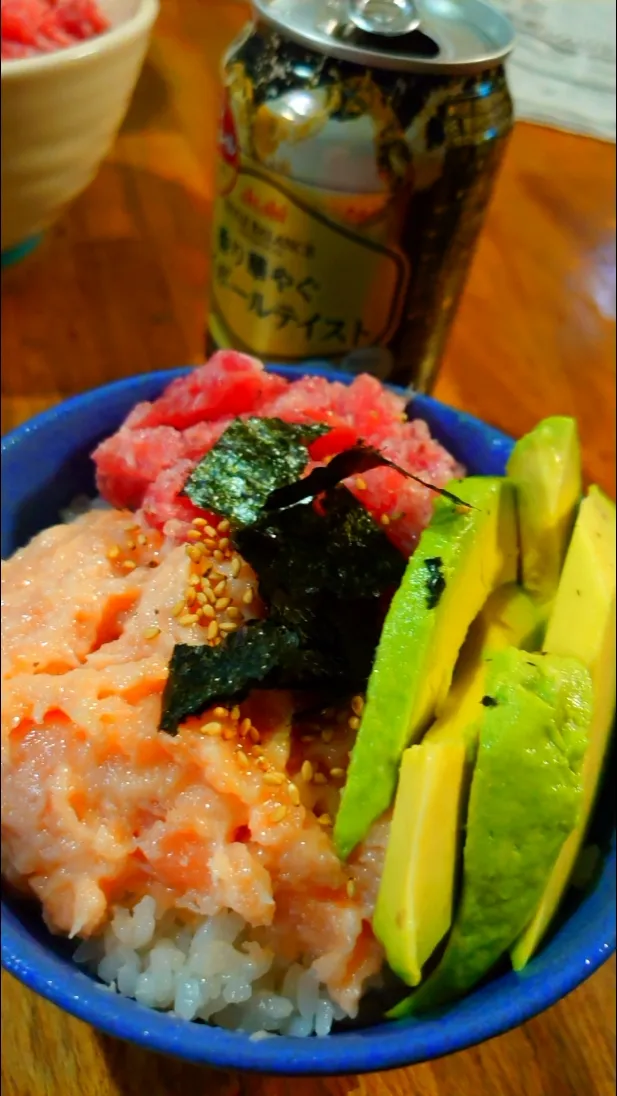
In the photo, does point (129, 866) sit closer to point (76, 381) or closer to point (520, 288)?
point (76, 381)

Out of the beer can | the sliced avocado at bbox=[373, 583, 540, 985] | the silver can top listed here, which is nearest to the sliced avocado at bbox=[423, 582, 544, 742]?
the sliced avocado at bbox=[373, 583, 540, 985]

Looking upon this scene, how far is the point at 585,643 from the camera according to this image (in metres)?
0.96

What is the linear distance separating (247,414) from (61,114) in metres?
0.71

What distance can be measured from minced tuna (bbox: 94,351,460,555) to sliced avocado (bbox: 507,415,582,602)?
12 centimetres

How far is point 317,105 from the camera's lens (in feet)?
4.14

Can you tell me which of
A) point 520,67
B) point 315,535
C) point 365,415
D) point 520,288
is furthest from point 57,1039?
point 520,67

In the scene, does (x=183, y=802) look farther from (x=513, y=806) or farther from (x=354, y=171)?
(x=354, y=171)

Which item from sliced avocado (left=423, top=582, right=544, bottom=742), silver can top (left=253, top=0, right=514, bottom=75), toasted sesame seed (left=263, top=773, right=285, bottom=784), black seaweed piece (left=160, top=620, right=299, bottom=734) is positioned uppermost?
silver can top (left=253, top=0, right=514, bottom=75)

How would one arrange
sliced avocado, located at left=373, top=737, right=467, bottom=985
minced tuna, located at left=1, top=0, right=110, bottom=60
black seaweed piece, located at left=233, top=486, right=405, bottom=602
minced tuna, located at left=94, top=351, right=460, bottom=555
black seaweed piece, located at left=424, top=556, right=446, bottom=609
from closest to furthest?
sliced avocado, located at left=373, top=737, right=467, bottom=985 < black seaweed piece, located at left=424, top=556, right=446, bottom=609 < black seaweed piece, located at left=233, top=486, right=405, bottom=602 < minced tuna, located at left=94, top=351, right=460, bottom=555 < minced tuna, located at left=1, top=0, right=110, bottom=60

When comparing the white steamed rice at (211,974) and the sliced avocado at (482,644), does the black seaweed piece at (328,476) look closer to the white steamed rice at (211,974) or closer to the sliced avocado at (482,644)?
the sliced avocado at (482,644)

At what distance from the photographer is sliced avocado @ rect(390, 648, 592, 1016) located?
0.82 metres

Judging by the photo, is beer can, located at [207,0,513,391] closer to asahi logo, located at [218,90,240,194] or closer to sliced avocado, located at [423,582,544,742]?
asahi logo, located at [218,90,240,194]

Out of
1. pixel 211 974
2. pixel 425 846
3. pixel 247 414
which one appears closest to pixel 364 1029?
pixel 211 974

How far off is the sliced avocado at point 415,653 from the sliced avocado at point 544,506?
0.09 metres
